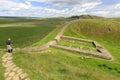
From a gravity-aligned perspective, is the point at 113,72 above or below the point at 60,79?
below

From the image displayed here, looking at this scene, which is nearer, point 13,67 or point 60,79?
point 60,79

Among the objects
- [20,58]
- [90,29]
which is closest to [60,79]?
[20,58]

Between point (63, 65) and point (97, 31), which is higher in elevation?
point (63, 65)

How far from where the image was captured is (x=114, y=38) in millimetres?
55844

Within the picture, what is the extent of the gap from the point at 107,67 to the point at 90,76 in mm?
9330

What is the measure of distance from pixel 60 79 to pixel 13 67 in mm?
4496

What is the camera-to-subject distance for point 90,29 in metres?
61.4

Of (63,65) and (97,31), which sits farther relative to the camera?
(97,31)

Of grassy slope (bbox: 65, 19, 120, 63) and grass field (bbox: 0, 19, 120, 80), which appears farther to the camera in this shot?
grassy slope (bbox: 65, 19, 120, 63)

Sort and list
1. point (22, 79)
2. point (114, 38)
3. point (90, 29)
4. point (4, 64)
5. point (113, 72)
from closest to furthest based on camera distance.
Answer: point (22, 79), point (4, 64), point (113, 72), point (114, 38), point (90, 29)

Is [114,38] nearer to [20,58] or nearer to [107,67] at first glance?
[107,67]

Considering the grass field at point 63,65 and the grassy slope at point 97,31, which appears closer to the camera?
the grass field at point 63,65

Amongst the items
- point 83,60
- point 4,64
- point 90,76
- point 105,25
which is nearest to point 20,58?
point 4,64

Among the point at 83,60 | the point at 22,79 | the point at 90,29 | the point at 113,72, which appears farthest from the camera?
the point at 90,29
